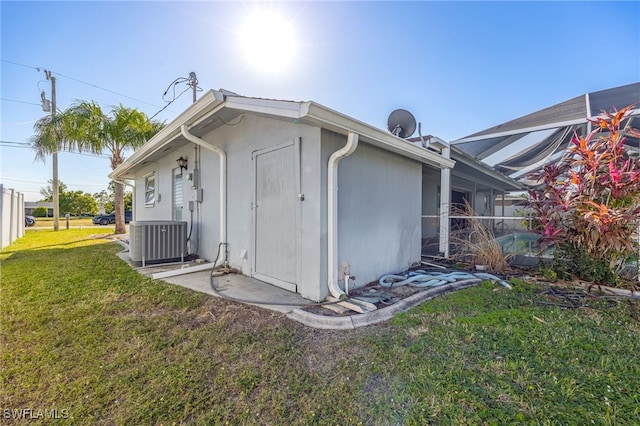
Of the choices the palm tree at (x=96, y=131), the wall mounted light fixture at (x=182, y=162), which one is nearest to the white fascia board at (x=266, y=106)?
the wall mounted light fixture at (x=182, y=162)

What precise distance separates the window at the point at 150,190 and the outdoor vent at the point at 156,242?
403cm

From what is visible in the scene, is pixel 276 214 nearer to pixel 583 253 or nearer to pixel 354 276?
pixel 354 276

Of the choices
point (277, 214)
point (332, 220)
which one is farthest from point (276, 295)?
point (332, 220)

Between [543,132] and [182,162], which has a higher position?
[543,132]

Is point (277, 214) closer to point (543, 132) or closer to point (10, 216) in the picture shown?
point (543, 132)

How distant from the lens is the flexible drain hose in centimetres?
418

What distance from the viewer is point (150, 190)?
9.81 m

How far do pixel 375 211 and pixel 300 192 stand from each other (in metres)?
1.38

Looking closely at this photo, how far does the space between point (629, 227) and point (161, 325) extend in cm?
609

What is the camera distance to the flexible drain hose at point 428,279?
13.7 feet

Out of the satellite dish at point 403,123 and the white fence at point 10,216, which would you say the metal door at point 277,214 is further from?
the white fence at point 10,216

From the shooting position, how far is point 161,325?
2.87 meters

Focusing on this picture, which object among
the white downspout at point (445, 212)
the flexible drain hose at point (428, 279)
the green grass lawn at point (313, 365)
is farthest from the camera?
the white downspout at point (445, 212)

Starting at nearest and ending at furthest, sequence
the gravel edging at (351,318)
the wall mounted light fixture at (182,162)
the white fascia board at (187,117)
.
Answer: the gravel edging at (351,318)
the white fascia board at (187,117)
the wall mounted light fixture at (182,162)
